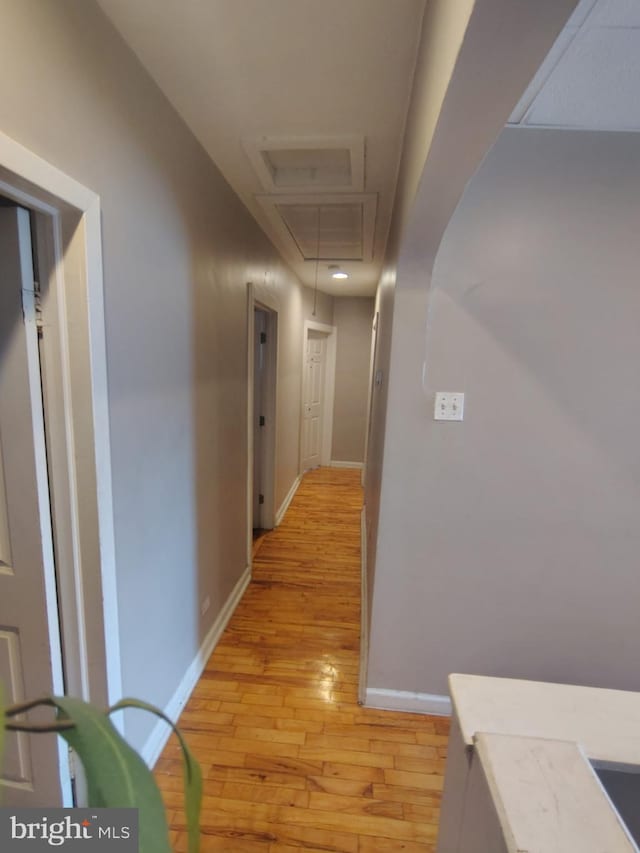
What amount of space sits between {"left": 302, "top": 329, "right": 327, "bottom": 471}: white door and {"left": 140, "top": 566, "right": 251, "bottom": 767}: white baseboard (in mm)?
2843

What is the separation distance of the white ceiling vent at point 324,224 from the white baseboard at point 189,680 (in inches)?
91.5

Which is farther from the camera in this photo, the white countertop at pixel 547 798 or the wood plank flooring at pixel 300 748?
the wood plank flooring at pixel 300 748

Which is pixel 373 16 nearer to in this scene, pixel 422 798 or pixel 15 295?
pixel 15 295

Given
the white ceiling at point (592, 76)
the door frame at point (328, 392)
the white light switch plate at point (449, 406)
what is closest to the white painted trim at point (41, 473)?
the white light switch plate at point (449, 406)

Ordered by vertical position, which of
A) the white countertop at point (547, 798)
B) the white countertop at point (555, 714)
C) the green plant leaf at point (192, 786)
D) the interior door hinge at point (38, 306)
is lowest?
the white countertop at point (555, 714)

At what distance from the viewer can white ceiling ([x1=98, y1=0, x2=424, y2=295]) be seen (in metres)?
1.09

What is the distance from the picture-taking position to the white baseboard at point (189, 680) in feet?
5.01

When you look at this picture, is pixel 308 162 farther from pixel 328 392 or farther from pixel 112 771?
pixel 328 392

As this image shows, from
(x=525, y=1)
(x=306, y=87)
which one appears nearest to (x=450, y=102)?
(x=525, y=1)

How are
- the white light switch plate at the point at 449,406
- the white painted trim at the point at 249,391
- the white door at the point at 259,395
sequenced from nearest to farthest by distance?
the white light switch plate at the point at 449,406 → the white painted trim at the point at 249,391 → the white door at the point at 259,395

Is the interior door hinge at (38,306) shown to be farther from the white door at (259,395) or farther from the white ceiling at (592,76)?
the white door at (259,395)

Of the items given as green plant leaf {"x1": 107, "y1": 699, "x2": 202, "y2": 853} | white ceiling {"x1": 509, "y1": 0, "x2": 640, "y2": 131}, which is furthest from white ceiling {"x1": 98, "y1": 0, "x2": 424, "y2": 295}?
green plant leaf {"x1": 107, "y1": 699, "x2": 202, "y2": 853}

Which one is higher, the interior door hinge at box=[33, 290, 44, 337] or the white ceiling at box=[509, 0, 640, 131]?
the white ceiling at box=[509, 0, 640, 131]

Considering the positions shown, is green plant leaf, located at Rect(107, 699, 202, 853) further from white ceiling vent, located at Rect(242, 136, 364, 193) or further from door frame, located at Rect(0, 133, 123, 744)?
white ceiling vent, located at Rect(242, 136, 364, 193)
